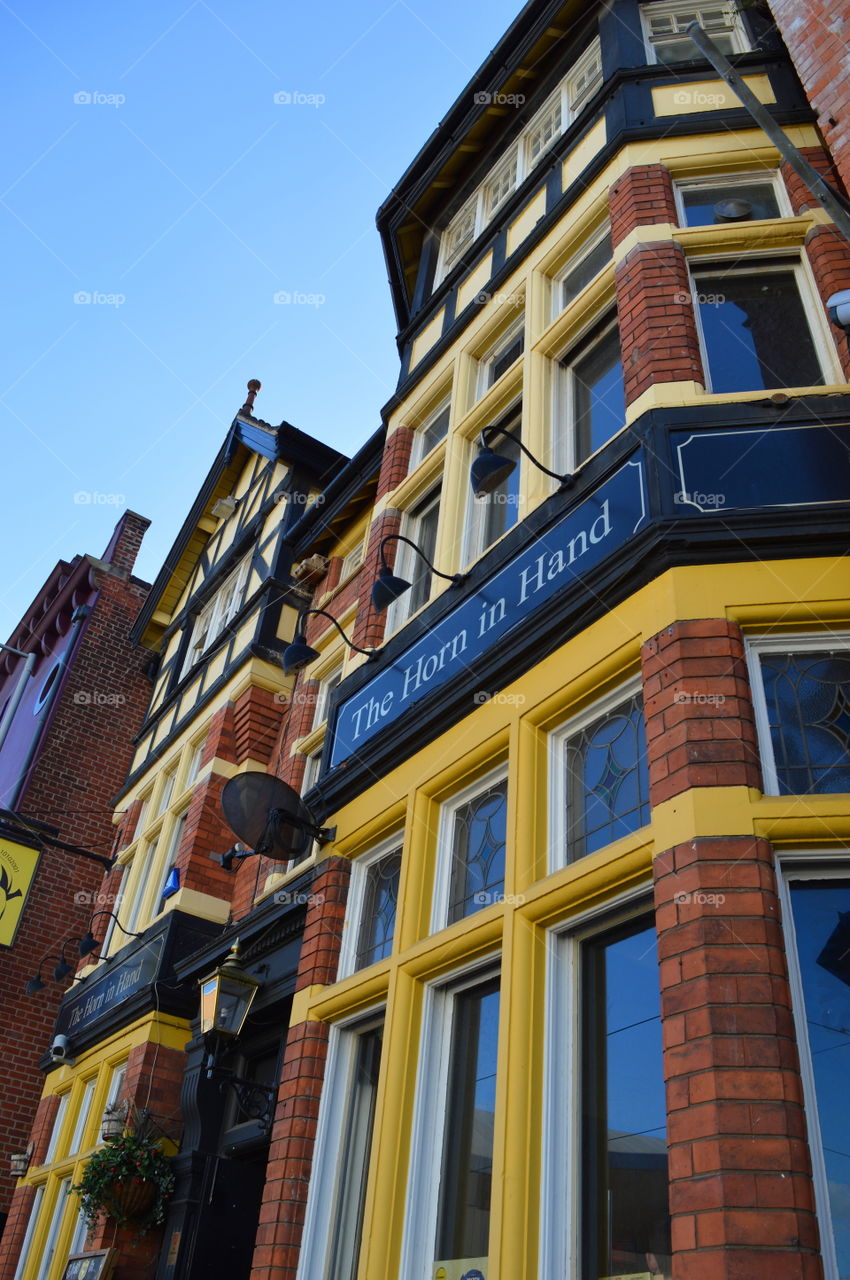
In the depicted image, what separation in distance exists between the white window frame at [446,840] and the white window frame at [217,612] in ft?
27.7

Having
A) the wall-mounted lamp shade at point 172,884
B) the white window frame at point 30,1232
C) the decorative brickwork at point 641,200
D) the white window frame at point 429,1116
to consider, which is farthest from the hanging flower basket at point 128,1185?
the decorative brickwork at point 641,200

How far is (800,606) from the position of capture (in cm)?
479

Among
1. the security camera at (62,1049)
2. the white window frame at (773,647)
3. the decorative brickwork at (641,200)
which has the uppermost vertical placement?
the decorative brickwork at (641,200)

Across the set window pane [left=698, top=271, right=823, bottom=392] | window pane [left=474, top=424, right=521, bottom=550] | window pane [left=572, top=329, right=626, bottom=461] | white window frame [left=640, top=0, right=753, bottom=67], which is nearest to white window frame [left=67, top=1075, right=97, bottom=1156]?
window pane [left=474, top=424, right=521, bottom=550]

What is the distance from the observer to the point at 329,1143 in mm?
6066

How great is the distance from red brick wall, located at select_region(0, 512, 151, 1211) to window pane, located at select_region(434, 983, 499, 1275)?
9831mm

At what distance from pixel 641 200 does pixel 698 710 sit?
4353 mm

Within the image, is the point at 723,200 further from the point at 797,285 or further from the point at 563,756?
the point at 563,756

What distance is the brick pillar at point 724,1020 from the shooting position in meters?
3.32

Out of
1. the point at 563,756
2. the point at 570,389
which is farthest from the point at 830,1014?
the point at 570,389

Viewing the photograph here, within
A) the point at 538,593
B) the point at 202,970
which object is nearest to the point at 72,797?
the point at 202,970

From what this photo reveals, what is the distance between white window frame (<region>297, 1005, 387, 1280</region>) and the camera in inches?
227

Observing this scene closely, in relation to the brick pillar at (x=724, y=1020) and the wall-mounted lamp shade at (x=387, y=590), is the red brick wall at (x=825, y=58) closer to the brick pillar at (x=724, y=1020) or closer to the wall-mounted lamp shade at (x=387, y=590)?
the wall-mounted lamp shade at (x=387, y=590)

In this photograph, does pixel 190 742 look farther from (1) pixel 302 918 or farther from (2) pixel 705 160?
(2) pixel 705 160
